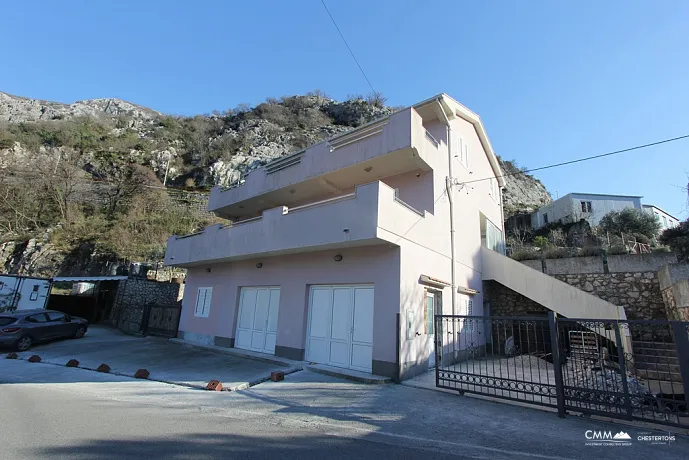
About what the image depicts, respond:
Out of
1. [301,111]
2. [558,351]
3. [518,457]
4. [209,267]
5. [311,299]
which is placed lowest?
[518,457]

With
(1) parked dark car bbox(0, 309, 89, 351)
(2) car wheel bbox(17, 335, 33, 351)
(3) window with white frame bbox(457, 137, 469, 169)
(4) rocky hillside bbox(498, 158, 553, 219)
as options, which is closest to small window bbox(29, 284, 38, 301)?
(1) parked dark car bbox(0, 309, 89, 351)

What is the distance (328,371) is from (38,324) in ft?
42.8

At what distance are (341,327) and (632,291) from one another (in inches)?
456

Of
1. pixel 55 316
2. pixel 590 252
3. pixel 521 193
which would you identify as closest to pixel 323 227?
pixel 590 252

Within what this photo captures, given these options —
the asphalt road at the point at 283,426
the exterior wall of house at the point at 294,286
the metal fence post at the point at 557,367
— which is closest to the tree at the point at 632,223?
the metal fence post at the point at 557,367

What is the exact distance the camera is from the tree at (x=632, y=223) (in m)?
26.9

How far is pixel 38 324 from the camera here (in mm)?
13383

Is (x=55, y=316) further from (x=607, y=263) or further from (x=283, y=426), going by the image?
(x=607, y=263)

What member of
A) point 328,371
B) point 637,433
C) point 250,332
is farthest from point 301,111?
point 637,433

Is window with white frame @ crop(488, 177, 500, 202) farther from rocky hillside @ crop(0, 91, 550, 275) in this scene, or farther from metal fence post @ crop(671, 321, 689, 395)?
rocky hillside @ crop(0, 91, 550, 275)

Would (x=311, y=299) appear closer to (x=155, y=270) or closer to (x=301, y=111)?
(x=155, y=270)

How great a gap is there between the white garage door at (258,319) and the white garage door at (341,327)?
1.80 metres

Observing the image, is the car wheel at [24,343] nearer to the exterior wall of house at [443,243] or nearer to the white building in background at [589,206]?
the exterior wall of house at [443,243]

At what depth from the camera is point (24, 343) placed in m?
12.6
